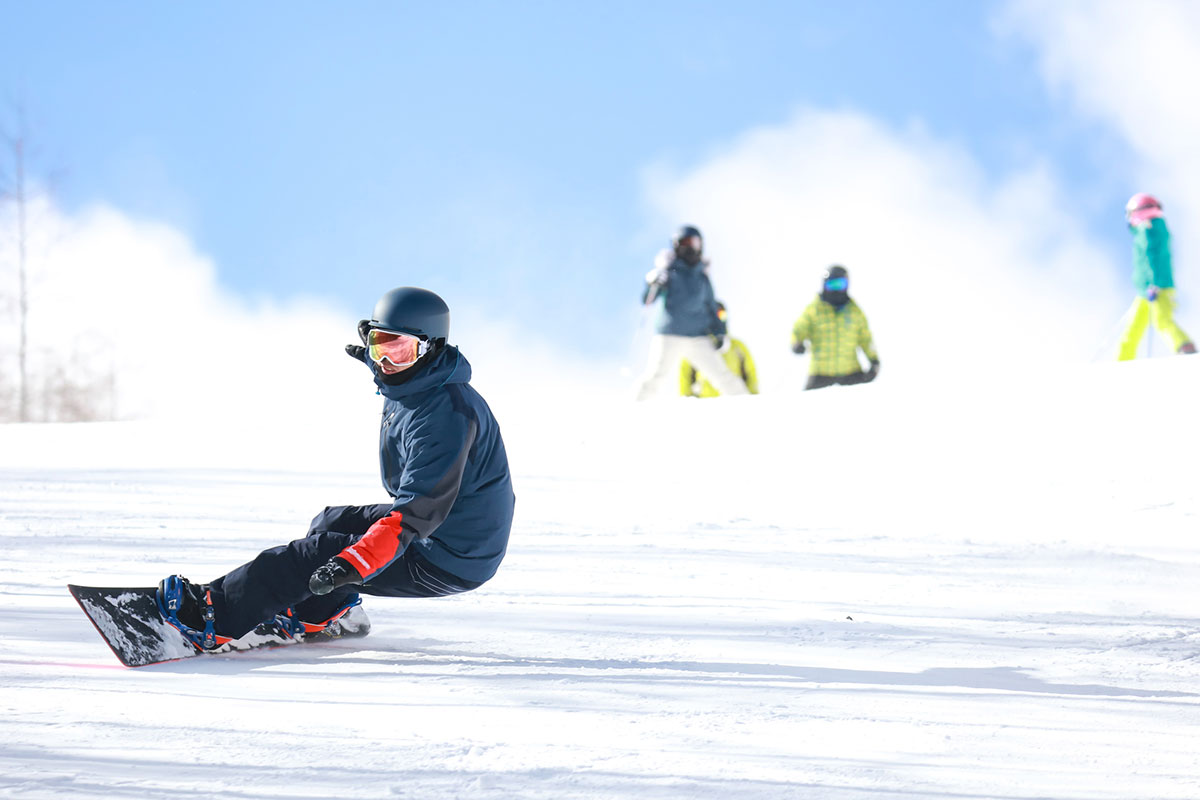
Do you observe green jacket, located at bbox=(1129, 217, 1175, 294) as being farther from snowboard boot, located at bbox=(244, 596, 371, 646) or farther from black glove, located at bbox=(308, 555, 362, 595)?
black glove, located at bbox=(308, 555, 362, 595)

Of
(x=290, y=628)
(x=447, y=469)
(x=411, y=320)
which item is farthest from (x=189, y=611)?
(x=411, y=320)

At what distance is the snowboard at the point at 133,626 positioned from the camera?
2.96 meters

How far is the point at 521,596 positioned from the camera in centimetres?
404

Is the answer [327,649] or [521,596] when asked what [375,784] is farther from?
[521,596]

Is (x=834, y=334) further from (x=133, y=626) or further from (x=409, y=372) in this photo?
(x=133, y=626)

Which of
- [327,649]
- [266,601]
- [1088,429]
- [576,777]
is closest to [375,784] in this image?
[576,777]

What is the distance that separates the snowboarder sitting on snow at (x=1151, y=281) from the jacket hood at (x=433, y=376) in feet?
27.0

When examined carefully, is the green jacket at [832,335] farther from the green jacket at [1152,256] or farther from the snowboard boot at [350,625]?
the snowboard boot at [350,625]

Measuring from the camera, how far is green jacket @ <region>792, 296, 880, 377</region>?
10008 millimetres

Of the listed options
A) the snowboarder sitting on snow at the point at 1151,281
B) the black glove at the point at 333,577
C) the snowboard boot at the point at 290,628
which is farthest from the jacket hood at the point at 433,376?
the snowboarder sitting on snow at the point at 1151,281

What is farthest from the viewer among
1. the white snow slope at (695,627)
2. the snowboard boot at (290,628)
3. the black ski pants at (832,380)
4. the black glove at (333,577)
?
the black ski pants at (832,380)

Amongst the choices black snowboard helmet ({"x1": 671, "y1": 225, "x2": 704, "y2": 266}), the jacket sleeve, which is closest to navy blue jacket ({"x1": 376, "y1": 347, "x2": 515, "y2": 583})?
the jacket sleeve

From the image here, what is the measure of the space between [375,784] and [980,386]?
728cm

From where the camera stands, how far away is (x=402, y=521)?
2842mm
